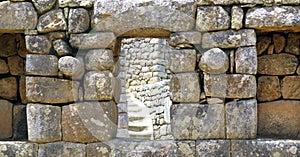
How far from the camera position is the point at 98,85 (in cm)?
405

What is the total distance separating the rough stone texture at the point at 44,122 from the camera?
4.07m

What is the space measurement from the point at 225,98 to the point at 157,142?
33.4 inches

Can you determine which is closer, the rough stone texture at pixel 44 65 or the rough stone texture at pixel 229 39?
Result: the rough stone texture at pixel 229 39

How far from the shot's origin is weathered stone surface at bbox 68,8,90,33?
406 cm

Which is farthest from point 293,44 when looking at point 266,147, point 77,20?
point 77,20

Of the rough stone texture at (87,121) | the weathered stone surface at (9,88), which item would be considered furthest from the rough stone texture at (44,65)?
the weathered stone surface at (9,88)

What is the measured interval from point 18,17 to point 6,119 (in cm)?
130

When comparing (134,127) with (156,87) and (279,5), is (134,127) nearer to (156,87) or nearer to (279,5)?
(156,87)

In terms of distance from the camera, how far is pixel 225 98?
13.1ft

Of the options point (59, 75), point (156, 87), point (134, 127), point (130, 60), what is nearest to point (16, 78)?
point (59, 75)

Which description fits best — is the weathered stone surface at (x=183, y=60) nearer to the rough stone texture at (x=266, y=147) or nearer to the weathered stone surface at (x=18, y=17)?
the rough stone texture at (x=266, y=147)

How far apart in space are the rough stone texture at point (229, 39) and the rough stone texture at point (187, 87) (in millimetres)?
358

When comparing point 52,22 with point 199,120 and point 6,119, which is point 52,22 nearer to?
point 6,119

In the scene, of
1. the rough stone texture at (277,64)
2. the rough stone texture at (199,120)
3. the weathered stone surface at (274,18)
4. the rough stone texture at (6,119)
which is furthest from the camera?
the rough stone texture at (6,119)
